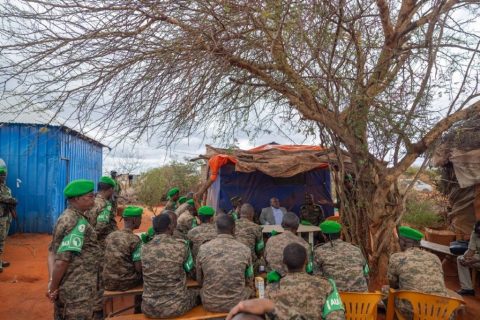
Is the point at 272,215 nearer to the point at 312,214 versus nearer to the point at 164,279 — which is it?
the point at 312,214

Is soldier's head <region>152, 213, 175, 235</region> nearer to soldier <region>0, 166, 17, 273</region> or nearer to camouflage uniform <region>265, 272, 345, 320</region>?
camouflage uniform <region>265, 272, 345, 320</region>

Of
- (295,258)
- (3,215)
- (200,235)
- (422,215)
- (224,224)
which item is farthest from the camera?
(422,215)

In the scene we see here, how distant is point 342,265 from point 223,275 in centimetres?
131

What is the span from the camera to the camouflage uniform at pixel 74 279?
141 inches

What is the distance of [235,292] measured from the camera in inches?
154

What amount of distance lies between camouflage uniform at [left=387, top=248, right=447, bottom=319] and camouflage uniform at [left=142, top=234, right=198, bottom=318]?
7.78ft

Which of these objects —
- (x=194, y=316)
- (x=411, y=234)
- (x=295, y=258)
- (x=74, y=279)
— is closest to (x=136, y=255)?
(x=74, y=279)

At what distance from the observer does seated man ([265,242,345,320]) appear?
2748mm

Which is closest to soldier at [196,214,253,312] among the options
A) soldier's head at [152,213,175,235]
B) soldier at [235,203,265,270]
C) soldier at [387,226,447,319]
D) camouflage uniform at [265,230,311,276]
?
soldier's head at [152,213,175,235]

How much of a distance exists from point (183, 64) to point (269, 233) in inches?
178

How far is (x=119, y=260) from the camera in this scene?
454 cm

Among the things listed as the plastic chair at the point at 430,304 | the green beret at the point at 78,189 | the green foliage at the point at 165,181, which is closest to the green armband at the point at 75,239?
the green beret at the point at 78,189

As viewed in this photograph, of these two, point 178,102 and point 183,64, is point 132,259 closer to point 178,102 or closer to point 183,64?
point 178,102

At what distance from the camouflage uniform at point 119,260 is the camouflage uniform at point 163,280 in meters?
0.68
